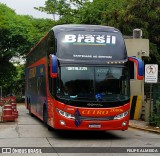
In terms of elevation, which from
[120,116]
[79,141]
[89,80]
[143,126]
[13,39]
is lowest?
[143,126]

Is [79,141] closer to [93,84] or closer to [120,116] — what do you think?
[120,116]

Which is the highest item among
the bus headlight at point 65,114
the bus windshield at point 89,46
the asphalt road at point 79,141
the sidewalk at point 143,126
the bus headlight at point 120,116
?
the bus windshield at point 89,46

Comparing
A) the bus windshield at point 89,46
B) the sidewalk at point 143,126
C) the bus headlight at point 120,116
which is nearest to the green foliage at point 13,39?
the sidewalk at point 143,126

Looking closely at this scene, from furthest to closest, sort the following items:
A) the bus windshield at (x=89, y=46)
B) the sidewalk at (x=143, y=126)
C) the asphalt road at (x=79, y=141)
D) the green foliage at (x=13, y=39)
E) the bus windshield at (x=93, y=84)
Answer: the green foliage at (x=13, y=39), the sidewalk at (x=143, y=126), the bus windshield at (x=89, y=46), the bus windshield at (x=93, y=84), the asphalt road at (x=79, y=141)

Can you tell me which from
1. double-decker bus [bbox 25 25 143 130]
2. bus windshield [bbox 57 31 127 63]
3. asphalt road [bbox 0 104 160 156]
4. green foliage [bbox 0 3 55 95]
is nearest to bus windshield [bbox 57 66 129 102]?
double-decker bus [bbox 25 25 143 130]

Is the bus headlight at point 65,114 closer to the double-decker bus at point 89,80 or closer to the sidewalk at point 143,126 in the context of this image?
the double-decker bus at point 89,80

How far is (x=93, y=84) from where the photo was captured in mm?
14641

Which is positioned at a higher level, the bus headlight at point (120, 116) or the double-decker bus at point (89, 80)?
the double-decker bus at point (89, 80)

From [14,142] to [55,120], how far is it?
5.38 ft

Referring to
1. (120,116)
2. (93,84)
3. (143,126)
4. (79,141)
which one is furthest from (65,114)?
(143,126)

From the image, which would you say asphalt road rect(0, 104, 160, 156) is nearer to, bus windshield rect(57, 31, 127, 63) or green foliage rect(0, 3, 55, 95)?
bus windshield rect(57, 31, 127, 63)

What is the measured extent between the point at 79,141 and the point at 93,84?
197cm

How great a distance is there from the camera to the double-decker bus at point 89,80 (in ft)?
47.2

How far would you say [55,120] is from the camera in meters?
14.6
